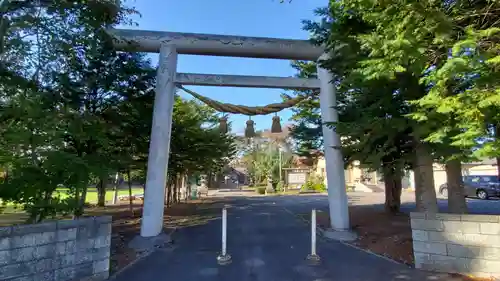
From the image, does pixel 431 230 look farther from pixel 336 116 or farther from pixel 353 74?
pixel 336 116

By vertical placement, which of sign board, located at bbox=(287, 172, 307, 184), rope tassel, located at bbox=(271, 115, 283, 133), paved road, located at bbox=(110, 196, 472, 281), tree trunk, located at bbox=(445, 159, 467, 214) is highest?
rope tassel, located at bbox=(271, 115, 283, 133)

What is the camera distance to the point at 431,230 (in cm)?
532

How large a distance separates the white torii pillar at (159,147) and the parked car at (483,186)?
18357 mm

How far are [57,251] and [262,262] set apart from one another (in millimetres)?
3338

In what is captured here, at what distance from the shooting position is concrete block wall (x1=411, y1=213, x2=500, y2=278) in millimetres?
4828

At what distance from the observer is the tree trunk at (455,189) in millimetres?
6570

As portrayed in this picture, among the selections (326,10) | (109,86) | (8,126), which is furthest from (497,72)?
(109,86)

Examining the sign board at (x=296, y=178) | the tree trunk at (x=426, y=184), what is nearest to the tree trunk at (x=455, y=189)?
the tree trunk at (x=426, y=184)

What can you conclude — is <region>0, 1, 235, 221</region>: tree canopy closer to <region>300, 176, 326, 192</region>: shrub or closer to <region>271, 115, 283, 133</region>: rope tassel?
<region>271, 115, 283, 133</region>: rope tassel

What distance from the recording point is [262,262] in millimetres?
5965

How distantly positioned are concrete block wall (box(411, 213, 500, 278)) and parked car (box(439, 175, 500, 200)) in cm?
1661

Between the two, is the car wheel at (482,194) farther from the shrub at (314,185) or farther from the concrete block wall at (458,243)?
the concrete block wall at (458,243)

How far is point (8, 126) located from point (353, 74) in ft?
20.0

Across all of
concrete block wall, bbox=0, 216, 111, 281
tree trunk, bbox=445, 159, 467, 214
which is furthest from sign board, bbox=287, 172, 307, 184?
concrete block wall, bbox=0, 216, 111, 281
